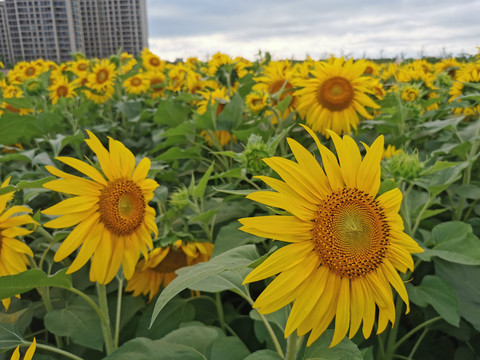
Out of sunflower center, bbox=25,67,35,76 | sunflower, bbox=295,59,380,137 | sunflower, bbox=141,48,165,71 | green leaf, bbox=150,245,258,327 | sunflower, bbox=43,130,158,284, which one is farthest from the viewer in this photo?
sunflower, bbox=141,48,165,71

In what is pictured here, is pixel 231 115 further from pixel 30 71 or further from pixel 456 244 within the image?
pixel 30 71

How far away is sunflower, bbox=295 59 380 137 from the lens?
1942 millimetres

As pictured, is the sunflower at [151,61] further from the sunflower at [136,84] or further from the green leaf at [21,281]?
the green leaf at [21,281]

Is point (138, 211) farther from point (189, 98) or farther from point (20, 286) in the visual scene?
point (189, 98)

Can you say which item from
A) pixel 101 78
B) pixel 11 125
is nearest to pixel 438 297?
pixel 11 125

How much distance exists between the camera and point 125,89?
14.9 ft

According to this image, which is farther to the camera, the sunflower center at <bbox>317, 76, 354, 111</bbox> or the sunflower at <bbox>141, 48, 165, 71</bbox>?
the sunflower at <bbox>141, 48, 165, 71</bbox>

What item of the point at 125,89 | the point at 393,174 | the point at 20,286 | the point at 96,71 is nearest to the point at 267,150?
the point at 393,174

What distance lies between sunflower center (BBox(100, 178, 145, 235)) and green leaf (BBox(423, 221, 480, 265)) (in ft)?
2.69

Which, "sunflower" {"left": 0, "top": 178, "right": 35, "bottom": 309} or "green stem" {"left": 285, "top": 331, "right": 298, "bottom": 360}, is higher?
"sunflower" {"left": 0, "top": 178, "right": 35, "bottom": 309}

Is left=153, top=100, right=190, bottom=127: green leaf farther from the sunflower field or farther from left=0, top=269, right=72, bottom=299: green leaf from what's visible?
left=0, top=269, right=72, bottom=299: green leaf

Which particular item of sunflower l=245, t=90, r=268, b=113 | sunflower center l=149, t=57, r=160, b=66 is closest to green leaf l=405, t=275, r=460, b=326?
sunflower l=245, t=90, r=268, b=113

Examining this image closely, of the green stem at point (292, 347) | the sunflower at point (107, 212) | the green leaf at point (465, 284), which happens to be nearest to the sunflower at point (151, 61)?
the sunflower at point (107, 212)

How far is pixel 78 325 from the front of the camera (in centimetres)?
122
